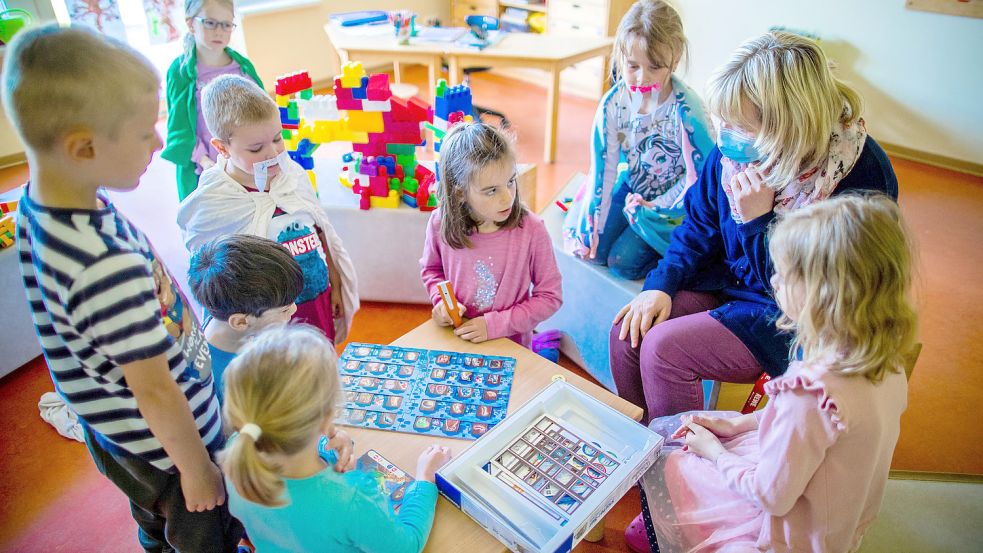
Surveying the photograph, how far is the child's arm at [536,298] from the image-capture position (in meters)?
1.68

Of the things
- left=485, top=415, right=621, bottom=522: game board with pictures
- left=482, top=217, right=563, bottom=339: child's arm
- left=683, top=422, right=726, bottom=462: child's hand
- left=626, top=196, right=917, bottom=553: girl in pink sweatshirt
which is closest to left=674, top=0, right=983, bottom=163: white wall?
left=482, top=217, right=563, bottom=339: child's arm

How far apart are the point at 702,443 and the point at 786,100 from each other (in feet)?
2.60

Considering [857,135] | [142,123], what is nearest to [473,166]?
[142,123]

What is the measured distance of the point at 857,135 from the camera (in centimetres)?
148

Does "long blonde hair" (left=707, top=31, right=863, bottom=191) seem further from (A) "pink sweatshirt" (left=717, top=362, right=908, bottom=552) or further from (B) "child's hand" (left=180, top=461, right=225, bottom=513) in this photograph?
(B) "child's hand" (left=180, top=461, right=225, bottom=513)

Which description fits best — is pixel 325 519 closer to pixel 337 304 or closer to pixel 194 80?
pixel 337 304

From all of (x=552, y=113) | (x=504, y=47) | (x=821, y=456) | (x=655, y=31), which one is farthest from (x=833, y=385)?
(x=504, y=47)

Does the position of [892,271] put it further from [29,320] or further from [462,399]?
[29,320]

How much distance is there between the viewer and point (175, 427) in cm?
108

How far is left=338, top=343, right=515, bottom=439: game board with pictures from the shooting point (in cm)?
139

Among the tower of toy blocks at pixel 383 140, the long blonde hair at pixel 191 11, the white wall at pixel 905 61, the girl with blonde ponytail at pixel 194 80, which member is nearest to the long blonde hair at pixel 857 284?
the tower of toy blocks at pixel 383 140

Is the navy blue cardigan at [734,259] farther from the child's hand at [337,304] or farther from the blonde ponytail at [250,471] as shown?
the blonde ponytail at [250,471]

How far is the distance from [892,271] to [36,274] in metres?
1.41

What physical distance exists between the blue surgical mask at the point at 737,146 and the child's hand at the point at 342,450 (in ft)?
3.73
